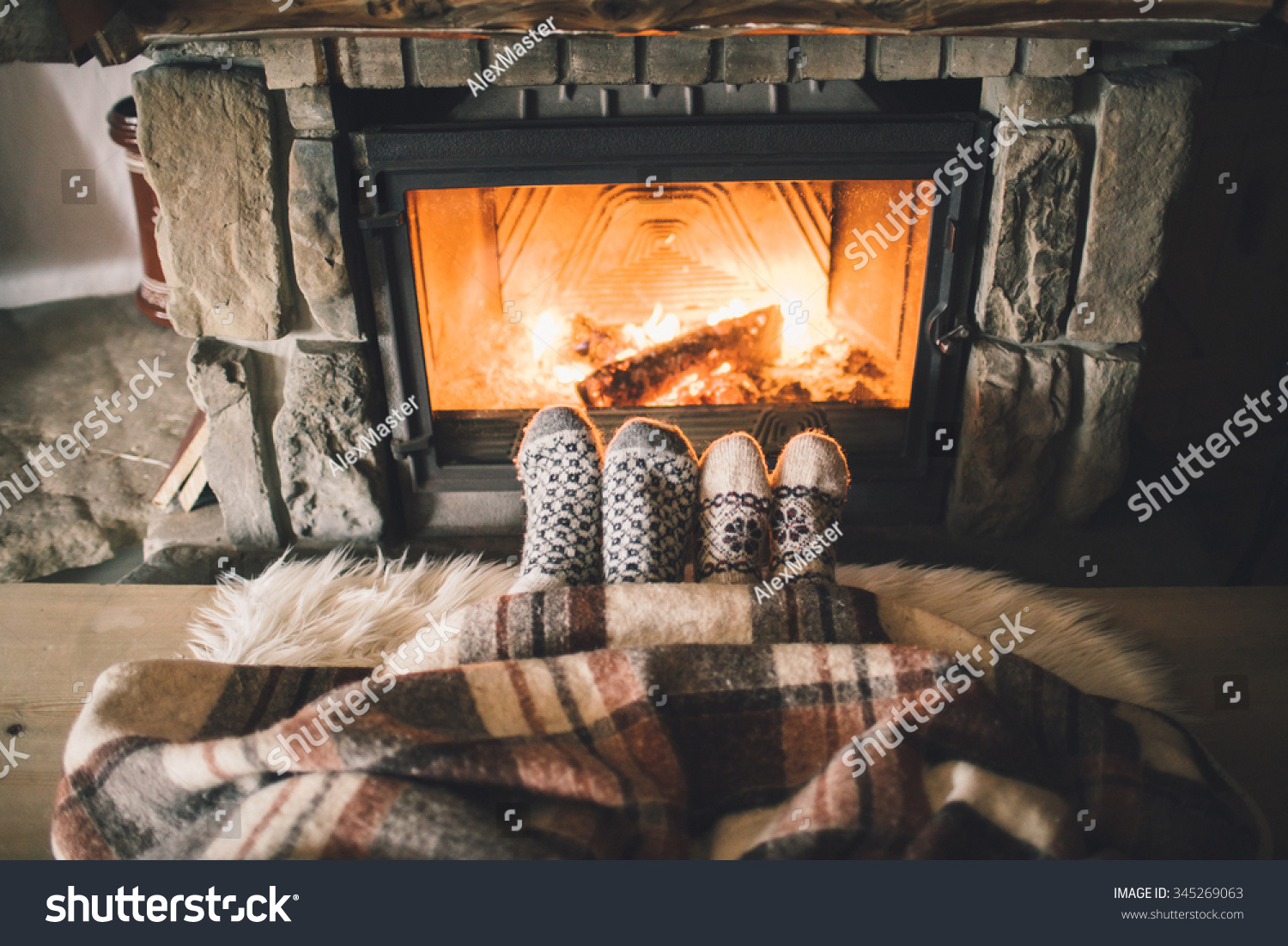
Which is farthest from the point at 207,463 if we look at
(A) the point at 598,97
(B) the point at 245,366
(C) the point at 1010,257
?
(C) the point at 1010,257

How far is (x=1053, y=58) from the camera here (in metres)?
1.01

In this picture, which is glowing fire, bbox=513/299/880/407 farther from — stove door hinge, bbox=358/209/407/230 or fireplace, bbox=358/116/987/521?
stove door hinge, bbox=358/209/407/230

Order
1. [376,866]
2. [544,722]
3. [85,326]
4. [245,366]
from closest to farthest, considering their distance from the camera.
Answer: [376,866] < [544,722] < [245,366] < [85,326]

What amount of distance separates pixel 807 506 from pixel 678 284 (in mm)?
410

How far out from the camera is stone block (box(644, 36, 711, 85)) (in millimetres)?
1005

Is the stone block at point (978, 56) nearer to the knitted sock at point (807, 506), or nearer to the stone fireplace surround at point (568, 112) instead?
the stone fireplace surround at point (568, 112)

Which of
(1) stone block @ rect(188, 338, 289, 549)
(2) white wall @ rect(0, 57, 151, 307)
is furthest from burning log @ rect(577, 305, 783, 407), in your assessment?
(2) white wall @ rect(0, 57, 151, 307)

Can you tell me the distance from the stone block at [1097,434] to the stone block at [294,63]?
1.06 metres

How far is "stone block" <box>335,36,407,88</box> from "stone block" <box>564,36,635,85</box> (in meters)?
0.20

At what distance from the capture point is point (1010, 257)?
1144 millimetres

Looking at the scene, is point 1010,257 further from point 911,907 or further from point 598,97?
point 911,907

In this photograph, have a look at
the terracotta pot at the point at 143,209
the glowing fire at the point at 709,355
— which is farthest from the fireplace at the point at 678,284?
the terracotta pot at the point at 143,209

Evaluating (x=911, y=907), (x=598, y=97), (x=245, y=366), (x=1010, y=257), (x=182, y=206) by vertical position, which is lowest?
(x=911, y=907)

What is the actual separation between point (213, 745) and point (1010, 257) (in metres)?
1.07
